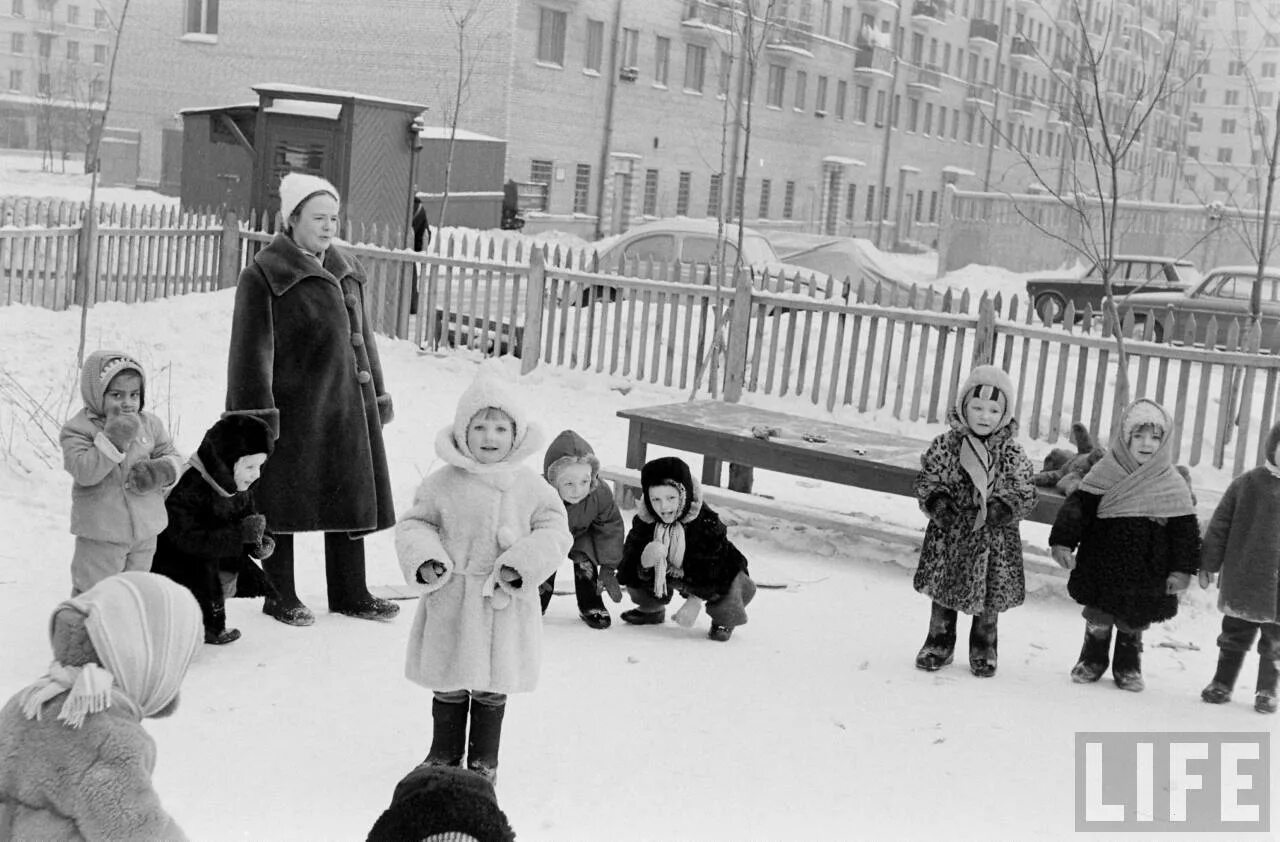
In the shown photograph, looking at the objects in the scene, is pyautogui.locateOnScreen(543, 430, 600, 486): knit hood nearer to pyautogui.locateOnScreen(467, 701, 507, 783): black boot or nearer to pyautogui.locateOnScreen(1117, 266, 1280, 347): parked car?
pyautogui.locateOnScreen(467, 701, 507, 783): black boot

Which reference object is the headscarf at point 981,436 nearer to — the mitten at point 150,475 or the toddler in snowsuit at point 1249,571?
the toddler in snowsuit at point 1249,571

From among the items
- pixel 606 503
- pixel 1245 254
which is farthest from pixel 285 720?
pixel 1245 254

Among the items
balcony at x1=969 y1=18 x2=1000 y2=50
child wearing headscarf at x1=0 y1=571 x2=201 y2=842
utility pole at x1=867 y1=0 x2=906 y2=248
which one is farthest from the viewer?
balcony at x1=969 y1=18 x2=1000 y2=50

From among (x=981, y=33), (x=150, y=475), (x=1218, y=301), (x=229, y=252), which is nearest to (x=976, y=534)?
(x=150, y=475)

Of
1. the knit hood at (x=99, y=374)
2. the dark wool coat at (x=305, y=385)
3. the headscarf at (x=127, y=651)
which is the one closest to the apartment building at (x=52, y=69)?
the dark wool coat at (x=305, y=385)

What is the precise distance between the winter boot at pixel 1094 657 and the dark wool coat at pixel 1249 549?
0.50 meters

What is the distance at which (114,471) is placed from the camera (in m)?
5.02

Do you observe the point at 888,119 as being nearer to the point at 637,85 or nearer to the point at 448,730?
the point at 637,85

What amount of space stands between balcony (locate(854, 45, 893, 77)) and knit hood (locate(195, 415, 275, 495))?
1697 inches

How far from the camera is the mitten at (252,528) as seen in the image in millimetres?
5094

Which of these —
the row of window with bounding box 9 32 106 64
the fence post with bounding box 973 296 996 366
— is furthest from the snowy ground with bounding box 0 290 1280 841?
the row of window with bounding box 9 32 106 64

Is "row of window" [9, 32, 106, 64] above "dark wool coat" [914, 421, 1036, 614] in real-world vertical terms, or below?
above

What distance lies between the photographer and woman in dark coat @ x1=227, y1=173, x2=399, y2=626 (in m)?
5.50

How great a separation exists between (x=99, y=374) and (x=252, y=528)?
2.50 feet
